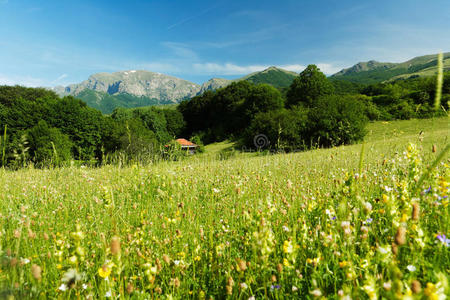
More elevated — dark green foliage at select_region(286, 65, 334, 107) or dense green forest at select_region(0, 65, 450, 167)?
dark green foliage at select_region(286, 65, 334, 107)

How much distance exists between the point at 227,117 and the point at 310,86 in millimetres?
25559

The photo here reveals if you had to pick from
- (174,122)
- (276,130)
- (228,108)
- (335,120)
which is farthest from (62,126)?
(335,120)

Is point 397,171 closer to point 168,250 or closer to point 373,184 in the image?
point 373,184

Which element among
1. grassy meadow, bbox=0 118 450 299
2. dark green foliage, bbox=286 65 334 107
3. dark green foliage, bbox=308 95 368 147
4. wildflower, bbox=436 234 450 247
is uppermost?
dark green foliage, bbox=286 65 334 107

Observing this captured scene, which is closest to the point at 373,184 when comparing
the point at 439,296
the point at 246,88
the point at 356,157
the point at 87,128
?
the point at 439,296

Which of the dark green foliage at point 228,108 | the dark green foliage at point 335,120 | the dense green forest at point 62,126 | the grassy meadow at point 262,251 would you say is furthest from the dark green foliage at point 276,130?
the grassy meadow at point 262,251

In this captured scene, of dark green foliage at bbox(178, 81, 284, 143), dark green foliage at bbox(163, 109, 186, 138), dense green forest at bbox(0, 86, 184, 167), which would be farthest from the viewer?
dark green foliage at bbox(163, 109, 186, 138)

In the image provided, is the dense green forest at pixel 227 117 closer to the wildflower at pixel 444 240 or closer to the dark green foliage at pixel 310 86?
the dark green foliage at pixel 310 86

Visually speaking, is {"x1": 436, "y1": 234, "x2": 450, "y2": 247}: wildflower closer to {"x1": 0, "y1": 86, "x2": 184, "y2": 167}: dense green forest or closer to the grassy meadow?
the grassy meadow

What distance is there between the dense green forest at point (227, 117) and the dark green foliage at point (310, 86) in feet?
0.68

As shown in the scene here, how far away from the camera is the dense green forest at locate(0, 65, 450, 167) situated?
28.7 meters

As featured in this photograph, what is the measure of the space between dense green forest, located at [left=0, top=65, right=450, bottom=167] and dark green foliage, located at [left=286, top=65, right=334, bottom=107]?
0.68ft

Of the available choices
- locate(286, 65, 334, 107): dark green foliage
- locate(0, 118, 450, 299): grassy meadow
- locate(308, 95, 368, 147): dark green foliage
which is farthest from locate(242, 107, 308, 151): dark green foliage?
locate(0, 118, 450, 299): grassy meadow

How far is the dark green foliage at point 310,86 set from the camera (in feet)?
163
